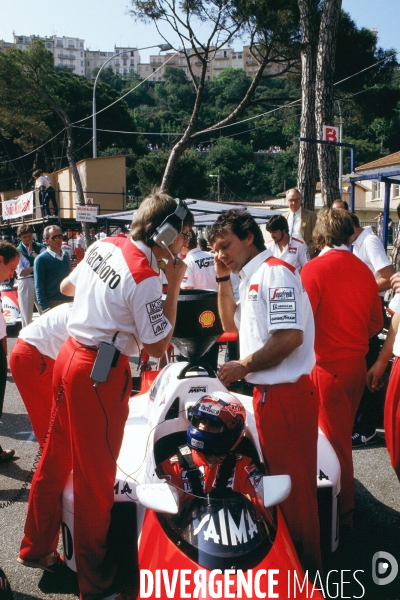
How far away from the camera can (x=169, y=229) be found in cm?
263

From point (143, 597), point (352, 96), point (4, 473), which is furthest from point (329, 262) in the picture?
point (352, 96)

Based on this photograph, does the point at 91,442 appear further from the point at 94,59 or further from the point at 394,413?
the point at 94,59

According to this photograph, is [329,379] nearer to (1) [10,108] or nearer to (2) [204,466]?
(2) [204,466]

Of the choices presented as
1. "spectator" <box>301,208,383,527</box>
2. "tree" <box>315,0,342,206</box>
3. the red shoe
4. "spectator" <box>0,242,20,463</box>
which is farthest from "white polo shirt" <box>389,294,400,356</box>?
"tree" <box>315,0,342,206</box>

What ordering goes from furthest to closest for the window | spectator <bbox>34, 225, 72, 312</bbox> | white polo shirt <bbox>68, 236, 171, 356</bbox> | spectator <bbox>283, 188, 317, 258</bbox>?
the window < spectator <bbox>283, 188, 317, 258</bbox> < spectator <bbox>34, 225, 72, 312</bbox> < white polo shirt <bbox>68, 236, 171, 356</bbox>

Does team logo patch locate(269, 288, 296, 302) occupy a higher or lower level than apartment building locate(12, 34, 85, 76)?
lower

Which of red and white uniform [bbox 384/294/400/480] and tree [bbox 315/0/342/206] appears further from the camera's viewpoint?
tree [bbox 315/0/342/206]

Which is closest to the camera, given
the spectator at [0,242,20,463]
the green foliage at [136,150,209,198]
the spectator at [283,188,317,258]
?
the spectator at [0,242,20,463]

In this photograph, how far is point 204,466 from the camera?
2404mm

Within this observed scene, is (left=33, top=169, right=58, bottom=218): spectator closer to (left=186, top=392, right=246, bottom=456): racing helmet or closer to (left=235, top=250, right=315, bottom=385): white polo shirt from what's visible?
(left=235, top=250, right=315, bottom=385): white polo shirt

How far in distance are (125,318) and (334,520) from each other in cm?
156

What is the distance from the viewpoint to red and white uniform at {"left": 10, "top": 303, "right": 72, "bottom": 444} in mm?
3760

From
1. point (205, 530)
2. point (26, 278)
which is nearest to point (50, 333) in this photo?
point (205, 530)

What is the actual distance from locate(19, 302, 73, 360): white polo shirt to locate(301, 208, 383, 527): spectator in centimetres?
156
